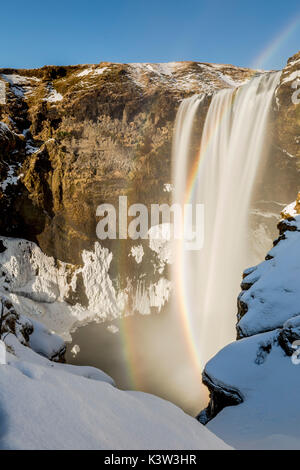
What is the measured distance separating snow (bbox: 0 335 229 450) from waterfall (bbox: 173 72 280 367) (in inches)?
698

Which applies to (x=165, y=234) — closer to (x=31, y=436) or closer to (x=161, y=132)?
(x=161, y=132)

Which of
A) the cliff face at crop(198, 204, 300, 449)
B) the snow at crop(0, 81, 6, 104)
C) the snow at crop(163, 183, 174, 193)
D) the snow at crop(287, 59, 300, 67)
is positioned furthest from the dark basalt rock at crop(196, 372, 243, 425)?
the snow at crop(0, 81, 6, 104)

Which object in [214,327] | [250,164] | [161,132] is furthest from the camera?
[161,132]

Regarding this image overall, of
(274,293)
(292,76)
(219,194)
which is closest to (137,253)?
(219,194)

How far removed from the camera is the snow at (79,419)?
229 centimetres

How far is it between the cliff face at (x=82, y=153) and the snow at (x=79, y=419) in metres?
21.3

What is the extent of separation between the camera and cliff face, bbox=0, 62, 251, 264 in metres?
23.5

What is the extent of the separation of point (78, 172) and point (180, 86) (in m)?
13.3

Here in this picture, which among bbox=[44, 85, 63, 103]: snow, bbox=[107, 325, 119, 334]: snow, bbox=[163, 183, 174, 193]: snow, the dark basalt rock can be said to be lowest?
bbox=[107, 325, 119, 334]: snow

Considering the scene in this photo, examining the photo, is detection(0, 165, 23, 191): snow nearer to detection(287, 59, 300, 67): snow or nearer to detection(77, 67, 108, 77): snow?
detection(77, 67, 108, 77): snow

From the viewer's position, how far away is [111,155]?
23.8 meters

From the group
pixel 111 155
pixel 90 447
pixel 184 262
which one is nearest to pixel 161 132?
pixel 111 155

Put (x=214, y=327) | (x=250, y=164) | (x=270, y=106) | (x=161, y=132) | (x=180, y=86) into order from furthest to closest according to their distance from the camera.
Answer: (x=180, y=86)
(x=161, y=132)
(x=214, y=327)
(x=250, y=164)
(x=270, y=106)

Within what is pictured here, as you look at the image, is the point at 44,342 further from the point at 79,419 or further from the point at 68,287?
the point at 68,287
